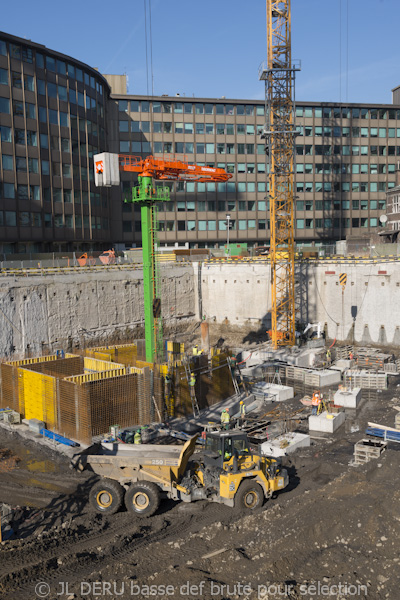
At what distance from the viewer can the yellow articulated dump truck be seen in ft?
48.2

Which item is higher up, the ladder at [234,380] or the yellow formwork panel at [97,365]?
the yellow formwork panel at [97,365]

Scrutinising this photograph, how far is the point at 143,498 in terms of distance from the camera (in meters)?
14.8

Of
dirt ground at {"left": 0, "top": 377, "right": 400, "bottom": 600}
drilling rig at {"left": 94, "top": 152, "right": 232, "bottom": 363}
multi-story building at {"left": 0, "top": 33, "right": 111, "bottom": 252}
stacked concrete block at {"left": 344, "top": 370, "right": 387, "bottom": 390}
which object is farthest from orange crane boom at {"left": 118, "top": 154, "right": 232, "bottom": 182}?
multi-story building at {"left": 0, "top": 33, "right": 111, "bottom": 252}

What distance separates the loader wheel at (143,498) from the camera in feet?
48.0

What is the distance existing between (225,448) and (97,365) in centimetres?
1214

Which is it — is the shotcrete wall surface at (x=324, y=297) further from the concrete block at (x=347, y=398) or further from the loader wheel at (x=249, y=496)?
the loader wheel at (x=249, y=496)

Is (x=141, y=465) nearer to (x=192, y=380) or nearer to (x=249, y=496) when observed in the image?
(x=249, y=496)

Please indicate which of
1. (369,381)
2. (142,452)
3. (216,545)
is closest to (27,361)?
(142,452)

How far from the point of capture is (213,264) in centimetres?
4769

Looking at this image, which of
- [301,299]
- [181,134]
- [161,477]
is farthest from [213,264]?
[161,477]

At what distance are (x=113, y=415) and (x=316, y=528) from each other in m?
10.5

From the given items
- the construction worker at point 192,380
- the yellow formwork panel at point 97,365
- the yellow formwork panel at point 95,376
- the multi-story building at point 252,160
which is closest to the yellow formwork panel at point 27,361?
the yellow formwork panel at point 97,365

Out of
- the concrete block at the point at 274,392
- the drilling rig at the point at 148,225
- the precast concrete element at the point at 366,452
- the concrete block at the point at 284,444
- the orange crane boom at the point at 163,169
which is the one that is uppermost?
the orange crane boom at the point at 163,169

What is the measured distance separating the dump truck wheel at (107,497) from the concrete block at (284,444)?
21.0 ft
